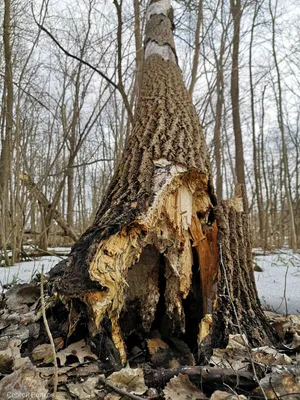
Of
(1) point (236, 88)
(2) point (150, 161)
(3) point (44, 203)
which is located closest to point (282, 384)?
(2) point (150, 161)

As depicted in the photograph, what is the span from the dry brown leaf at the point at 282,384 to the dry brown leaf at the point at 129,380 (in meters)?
0.43

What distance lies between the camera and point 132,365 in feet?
4.23

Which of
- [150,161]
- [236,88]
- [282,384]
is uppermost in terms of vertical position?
[236,88]

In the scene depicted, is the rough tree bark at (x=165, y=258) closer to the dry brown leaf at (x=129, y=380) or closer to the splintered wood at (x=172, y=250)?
the splintered wood at (x=172, y=250)

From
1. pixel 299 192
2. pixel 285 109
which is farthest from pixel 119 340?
pixel 299 192

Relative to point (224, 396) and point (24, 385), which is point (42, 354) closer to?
point (24, 385)

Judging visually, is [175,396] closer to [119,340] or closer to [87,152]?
[119,340]

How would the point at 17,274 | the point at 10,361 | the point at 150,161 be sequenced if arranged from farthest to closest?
the point at 17,274
the point at 150,161
the point at 10,361

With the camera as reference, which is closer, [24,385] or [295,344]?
[24,385]

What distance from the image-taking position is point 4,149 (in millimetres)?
3729

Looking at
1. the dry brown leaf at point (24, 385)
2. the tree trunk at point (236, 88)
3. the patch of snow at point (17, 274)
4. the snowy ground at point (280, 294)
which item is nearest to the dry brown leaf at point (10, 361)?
the dry brown leaf at point (24, 385)

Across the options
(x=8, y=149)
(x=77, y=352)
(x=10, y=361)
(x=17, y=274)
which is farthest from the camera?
(x=8, y=149)

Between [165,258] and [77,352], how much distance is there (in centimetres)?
63

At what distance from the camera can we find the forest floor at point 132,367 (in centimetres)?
97
